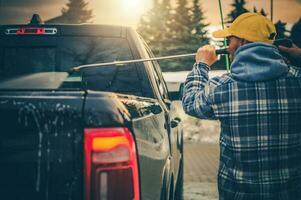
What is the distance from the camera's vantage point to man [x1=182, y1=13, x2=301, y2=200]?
2426mm

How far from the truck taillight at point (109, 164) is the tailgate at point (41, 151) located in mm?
35

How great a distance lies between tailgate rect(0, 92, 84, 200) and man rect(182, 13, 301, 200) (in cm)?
113

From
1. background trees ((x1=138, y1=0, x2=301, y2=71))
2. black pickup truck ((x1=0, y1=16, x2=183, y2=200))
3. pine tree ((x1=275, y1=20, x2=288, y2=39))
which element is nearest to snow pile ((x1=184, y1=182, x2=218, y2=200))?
pine tree ((x1=275, y1=20, x2=288, y2=39))

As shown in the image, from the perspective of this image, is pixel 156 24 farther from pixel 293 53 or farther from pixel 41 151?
pixel 41 151

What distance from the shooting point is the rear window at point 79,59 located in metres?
3.23

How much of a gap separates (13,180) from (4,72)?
2.01 m

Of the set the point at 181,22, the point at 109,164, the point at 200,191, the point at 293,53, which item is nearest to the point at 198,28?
the point at 181,22

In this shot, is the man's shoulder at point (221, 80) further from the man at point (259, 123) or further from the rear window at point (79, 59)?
the rear window at point (79, 59)

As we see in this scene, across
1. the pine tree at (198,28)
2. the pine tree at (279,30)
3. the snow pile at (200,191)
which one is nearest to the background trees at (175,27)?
the pine tree at (198,28)

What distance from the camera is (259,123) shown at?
8.02 ft

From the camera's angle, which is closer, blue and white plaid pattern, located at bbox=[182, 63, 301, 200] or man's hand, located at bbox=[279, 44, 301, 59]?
blue and white plaid pattern, located at bbox=[182, 63, 301, 200]

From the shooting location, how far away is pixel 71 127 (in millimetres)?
1595

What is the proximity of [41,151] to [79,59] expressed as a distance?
184 cm

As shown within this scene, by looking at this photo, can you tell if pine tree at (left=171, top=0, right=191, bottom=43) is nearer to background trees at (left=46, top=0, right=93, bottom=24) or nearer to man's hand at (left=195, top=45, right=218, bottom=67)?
background trees at (left=46, top=0, right=93, bottom=24)
